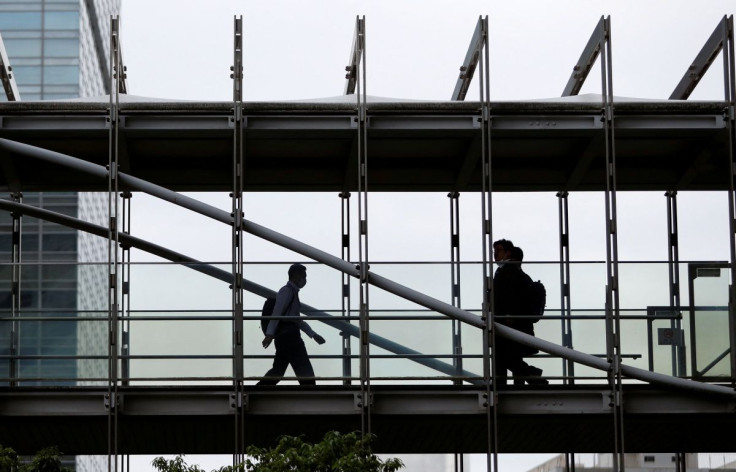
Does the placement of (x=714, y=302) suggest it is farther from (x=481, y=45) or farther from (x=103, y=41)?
(x=103, y=41)

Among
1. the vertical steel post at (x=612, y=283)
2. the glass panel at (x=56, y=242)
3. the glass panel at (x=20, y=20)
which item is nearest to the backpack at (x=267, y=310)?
the vertical steel post at (x=612, y=283)

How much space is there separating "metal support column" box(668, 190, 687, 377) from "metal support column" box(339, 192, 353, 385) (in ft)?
12.3

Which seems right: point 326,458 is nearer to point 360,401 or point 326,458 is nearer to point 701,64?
point 360,401

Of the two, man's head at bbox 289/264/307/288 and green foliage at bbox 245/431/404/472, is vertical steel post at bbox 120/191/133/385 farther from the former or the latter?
green foliage at bbox 245/431/404/472

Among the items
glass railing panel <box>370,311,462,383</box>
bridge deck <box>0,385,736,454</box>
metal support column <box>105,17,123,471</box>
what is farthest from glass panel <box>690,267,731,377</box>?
metal support column <box>105,17,123,471</box>

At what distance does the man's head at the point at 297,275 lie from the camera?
663 inches

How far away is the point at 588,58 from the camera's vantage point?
746 inches

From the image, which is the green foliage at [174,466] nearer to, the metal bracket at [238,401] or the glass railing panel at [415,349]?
the metal bracket at [238,401]

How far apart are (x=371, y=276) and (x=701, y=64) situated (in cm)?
514

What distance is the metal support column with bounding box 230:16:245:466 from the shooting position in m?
16.4

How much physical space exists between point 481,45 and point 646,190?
426 centimetres

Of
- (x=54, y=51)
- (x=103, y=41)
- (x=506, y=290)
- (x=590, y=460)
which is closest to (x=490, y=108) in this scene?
(x=506, y=290)

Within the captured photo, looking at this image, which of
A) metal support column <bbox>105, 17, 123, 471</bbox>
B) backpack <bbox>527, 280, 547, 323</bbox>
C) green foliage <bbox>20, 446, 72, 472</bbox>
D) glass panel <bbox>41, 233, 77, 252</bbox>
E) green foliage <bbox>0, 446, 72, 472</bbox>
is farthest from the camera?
glass panel <bbox>41, 233, 77, 252</bbox>

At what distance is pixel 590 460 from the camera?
85062mm
